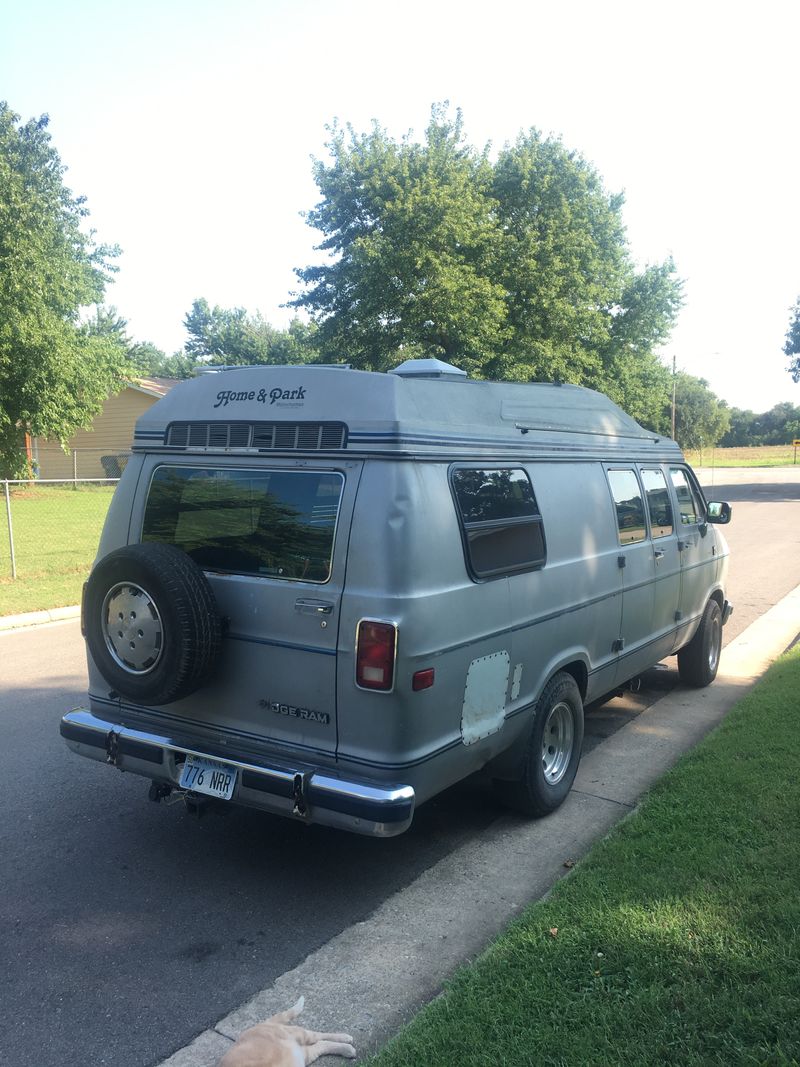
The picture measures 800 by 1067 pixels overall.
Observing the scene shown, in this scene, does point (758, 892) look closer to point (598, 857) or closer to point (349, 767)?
point (598, 857)

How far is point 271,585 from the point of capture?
13.3ft

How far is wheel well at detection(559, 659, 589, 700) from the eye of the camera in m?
5.28

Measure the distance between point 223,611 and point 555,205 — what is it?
29.4 metres

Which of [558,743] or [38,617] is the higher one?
[558,743]

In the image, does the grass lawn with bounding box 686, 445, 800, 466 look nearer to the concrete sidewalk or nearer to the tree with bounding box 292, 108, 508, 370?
the tree with bounding box 292, 108, 508, 370

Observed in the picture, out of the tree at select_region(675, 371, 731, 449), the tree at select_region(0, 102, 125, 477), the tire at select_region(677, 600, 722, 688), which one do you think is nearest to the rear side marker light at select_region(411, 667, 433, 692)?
the tire at select_region(677, 600, 722, 688)

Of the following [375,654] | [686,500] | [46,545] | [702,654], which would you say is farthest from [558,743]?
[46,545]

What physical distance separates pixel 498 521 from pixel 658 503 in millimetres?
2637

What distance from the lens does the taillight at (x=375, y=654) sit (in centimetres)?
369

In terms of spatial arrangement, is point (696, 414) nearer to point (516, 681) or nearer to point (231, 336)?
point (231, 336)

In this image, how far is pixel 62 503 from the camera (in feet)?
90.7

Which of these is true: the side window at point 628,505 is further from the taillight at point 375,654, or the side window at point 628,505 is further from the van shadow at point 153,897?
the taillight at point 375,654

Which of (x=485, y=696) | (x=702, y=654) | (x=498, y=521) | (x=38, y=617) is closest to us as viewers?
(x=485, y=696)

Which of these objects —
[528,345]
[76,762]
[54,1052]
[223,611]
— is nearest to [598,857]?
[223,611]
